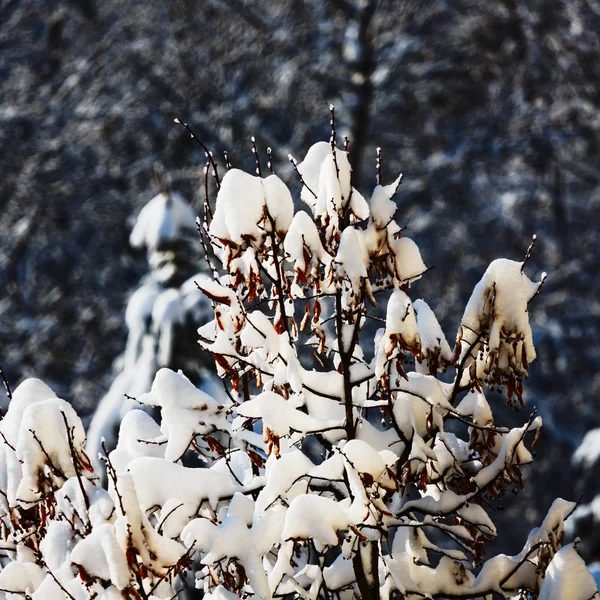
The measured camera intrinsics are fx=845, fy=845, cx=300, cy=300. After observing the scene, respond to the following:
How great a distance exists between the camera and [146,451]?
2986mm

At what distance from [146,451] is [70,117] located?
13.6 metres

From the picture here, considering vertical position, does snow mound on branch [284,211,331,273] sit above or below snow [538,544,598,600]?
above

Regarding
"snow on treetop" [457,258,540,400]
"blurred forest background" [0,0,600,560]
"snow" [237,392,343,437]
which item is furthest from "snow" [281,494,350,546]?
"blurred forest background" [0,0,600,560]

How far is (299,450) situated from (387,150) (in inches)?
442

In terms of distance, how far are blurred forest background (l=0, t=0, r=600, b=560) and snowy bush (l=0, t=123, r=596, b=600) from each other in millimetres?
10005

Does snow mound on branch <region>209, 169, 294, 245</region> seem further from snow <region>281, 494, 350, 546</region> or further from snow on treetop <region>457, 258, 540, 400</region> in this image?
snow <region>281, 494, 350, 546</region>

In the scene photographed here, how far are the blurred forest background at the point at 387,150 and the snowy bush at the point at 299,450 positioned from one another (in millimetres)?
10005

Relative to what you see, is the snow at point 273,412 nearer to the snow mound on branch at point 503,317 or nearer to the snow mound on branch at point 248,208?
the snow mound on branch at point 248,208

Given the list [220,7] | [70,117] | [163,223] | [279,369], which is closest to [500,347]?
[279,369]

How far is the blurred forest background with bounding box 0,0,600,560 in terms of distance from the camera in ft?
43.2

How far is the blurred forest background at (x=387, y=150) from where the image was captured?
13.2 m

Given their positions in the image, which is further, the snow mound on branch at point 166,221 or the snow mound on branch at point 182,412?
the snow mound on branch at point 166,221

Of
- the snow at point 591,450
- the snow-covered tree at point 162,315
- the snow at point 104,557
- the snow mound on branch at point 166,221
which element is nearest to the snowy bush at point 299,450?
the snow at point 104,557

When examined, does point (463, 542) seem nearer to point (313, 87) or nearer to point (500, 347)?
point (500, 347)
